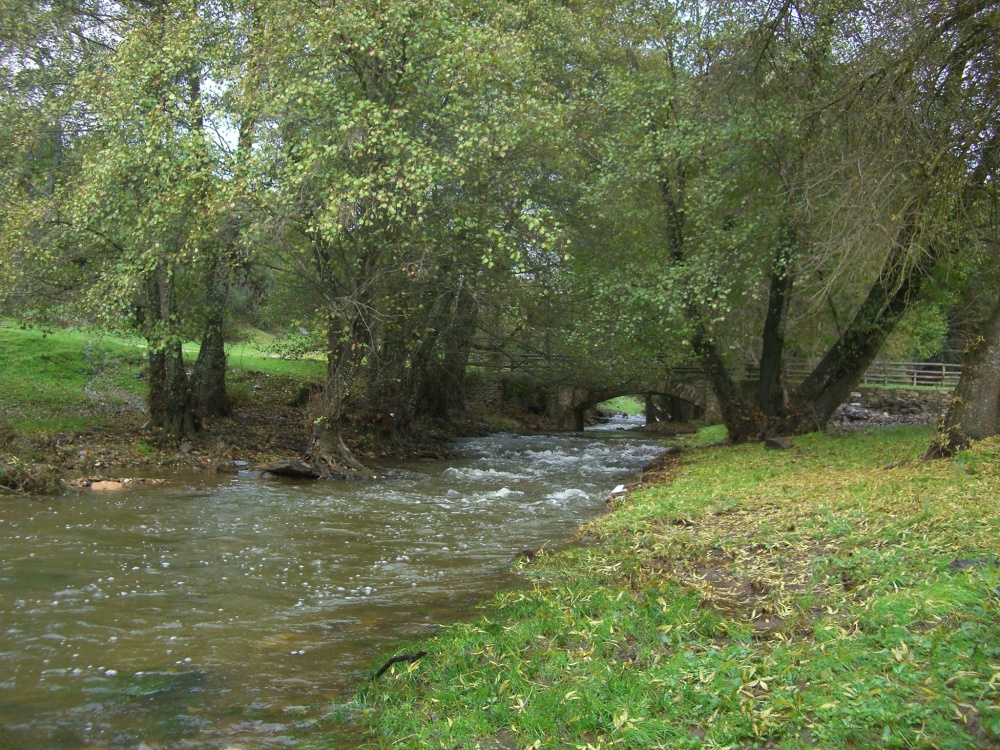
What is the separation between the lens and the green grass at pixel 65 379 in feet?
62.0

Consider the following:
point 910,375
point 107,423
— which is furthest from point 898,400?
point 107,423

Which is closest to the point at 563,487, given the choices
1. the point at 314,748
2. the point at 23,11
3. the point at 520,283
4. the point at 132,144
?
the point at 520,283

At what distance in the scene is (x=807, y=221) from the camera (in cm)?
1612

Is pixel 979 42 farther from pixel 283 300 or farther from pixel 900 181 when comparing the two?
pixel 283 300

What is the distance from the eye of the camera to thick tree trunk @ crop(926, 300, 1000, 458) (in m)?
12.0

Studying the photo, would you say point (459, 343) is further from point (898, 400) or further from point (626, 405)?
point (626, 405)

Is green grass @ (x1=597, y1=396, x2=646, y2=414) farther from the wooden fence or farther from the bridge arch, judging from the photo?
the bridge arch

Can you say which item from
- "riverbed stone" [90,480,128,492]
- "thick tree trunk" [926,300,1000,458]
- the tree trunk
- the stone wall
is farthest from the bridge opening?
"riverbed stone" [90,480,128,492]

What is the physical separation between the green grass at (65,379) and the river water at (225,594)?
4.92 meters

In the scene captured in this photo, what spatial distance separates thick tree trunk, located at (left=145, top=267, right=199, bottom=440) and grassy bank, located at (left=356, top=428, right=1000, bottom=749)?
11.7m

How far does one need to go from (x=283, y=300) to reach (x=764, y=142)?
40.2 ft

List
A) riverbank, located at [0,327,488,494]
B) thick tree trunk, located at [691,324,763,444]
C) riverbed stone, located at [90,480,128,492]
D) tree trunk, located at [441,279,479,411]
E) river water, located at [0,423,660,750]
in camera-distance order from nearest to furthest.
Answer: river water, located at [0,423,660,750], riverbed stone, located at [90,480,128,492], riverbank, located at [0,327,488,494], tree trunk, located at [441,279,479,411], thick tree trunk, located at [691,324,763,444]

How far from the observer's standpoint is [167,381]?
19.0 meters

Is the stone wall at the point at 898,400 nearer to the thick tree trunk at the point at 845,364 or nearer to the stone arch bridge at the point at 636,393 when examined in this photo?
the stone arch bridge at the point at 636,393
